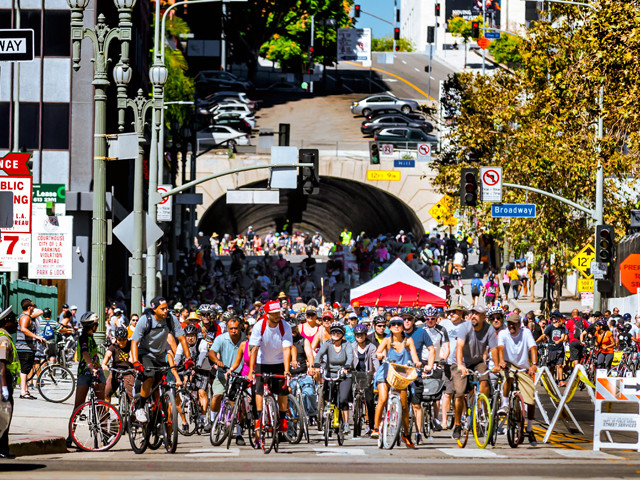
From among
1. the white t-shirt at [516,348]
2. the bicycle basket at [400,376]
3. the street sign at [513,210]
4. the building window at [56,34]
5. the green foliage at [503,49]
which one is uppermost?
the green foliage at [503,49]

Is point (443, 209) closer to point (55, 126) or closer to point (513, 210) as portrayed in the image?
point (513, 210)

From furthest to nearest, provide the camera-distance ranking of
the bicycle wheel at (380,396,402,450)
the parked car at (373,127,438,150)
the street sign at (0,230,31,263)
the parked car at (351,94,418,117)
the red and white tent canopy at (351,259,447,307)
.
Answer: the parked car at (351,94,418,117) < the parked car at (373,127,438,150) < the red and white tent canopy at (351,259,447,307) < the street sign at (0,230,31,263) < the bicycle wheel at (380,396,402,450)

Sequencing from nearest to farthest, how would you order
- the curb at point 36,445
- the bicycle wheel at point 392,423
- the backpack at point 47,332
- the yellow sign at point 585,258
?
1. the curb at point 36,445
2. the bicycle wheel at point 392,423
3. the backpack at point 47,332
4. the yellow sign at point 585,258

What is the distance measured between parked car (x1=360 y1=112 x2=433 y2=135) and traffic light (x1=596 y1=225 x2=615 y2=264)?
51.8 metres

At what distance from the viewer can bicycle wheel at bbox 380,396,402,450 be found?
16.8 m

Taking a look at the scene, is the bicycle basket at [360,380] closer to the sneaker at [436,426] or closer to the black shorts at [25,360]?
the sneaker at [436,426]

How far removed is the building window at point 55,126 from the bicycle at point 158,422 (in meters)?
29.0

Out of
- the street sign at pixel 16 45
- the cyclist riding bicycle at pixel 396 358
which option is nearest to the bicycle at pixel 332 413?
the cyclist riding bicycle at pixel 396 358

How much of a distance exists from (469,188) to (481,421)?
16.9 metres

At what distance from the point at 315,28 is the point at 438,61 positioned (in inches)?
898

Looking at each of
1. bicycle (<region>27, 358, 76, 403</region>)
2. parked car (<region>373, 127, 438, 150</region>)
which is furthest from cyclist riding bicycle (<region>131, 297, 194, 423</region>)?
parked car (<region>373, 127, 438, 150</region>)

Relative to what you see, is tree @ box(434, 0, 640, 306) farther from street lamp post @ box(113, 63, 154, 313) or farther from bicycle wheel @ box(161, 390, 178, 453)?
bicycle wheel @ box(161, 390, 178, 453)

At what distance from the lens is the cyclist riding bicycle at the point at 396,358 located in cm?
1730

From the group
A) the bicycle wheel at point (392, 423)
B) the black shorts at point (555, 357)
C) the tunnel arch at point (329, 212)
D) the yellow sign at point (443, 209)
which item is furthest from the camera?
the tunnel arch at point (329, 212)
